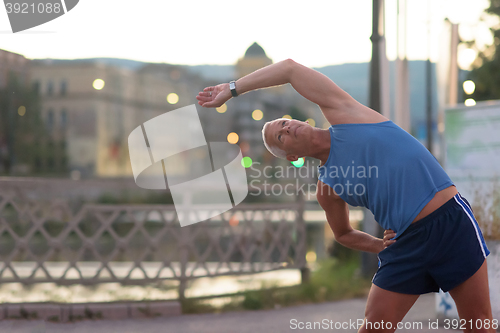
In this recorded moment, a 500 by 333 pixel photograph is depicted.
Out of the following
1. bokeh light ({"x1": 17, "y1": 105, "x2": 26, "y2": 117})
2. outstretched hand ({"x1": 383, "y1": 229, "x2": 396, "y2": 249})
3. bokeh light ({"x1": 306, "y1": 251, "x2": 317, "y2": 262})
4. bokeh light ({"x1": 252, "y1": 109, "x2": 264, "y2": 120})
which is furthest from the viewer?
bokeh light ({"x1": 252, "y1": 109, "x2": 264, "y2": 120})

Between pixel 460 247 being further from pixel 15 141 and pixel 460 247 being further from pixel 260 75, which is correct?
pixel 15 141

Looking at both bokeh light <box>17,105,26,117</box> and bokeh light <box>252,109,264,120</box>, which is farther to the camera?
bokeh light <box>252,109,264,120</box>

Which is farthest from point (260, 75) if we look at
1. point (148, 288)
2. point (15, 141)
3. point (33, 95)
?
point (33, 95)

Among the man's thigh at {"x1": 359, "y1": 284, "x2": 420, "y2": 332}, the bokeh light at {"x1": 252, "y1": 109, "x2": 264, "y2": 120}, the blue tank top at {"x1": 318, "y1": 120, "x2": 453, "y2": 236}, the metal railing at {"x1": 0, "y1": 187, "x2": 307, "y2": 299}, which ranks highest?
the blue tank top at {"x1": 318, "y1": 120, "x2": 453, "y2": 236}

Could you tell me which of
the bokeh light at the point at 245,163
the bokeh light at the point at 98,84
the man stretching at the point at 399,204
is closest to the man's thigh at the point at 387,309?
the man stretching at the point at 399,204

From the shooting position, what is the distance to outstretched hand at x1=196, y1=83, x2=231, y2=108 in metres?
2.52

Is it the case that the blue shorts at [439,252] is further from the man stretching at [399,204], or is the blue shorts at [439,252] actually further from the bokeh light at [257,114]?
the bokeh light at [257,114]

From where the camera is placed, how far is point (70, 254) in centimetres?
509

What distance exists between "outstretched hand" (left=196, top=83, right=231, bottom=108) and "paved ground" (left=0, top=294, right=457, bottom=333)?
2.53 meters

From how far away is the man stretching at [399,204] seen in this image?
217 cm

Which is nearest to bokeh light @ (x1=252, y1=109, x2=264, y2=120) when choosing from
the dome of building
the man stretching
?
the dome of building

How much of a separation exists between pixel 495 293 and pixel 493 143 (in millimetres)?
1281

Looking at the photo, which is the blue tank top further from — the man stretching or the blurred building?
the blurred building

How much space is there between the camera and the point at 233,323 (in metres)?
4.59
